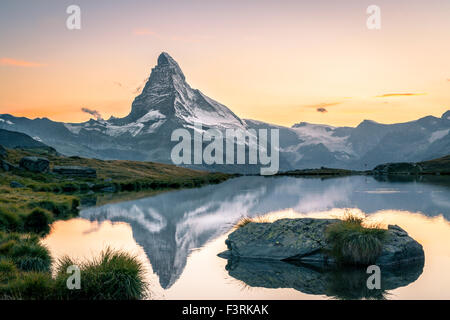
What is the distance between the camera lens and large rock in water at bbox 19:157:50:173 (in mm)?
120750

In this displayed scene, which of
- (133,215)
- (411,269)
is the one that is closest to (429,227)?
(411,269)

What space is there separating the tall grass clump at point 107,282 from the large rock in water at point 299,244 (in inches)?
349

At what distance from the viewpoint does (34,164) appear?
12312cm

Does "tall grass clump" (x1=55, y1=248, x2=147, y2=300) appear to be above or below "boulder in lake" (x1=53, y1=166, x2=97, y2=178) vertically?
below

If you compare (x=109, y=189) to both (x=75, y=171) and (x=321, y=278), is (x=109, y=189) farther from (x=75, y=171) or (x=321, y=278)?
(x=321, y=278)

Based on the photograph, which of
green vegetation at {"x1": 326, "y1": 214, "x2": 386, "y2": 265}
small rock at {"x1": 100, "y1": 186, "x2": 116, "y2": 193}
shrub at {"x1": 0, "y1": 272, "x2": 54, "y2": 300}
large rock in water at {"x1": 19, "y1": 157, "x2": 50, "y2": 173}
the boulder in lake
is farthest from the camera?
the boulder in lake

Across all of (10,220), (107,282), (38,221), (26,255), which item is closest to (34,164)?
(38,221)

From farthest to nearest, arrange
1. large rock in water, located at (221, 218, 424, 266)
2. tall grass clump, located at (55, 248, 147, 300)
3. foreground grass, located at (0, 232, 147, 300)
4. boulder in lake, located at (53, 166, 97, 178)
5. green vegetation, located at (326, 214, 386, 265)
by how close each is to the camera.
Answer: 1. boulder in lake, located at (53, 166, 97, 178)
2. large rock in water, located at (221, 218, 424, 266)
3. green vegetation, located at (326, 214, 386, 265)
4. tall grass clump, located at (55, 248, 147, 300)
5. foreground grass, located at (0, 232, 147, 300)

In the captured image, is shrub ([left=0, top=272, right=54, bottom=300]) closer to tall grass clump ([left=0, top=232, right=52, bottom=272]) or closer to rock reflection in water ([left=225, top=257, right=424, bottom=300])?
tall grass clump ([left=0, top=232, right=52, bottom=272])

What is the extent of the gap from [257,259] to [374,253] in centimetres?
605

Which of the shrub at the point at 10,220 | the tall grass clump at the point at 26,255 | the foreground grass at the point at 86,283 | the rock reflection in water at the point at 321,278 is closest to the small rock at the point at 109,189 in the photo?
the shrub at the point at 10,220

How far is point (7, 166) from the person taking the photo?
11225cm

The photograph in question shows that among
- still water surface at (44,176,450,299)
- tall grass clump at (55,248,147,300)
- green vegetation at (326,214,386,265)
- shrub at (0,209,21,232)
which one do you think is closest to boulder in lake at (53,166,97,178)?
still water surface at (44,176,450,299)

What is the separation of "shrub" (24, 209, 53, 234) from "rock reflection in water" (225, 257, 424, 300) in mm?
21628
